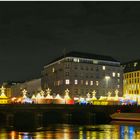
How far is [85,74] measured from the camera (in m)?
186

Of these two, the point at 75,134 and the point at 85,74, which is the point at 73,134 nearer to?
the point at 75,134

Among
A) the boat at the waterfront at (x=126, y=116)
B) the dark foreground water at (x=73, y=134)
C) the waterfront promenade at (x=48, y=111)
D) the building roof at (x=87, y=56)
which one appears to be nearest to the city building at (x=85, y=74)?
the building roof at (x=87, y=56)

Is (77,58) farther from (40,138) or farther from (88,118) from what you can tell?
(40,138)

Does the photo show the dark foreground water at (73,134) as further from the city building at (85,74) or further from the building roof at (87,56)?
the building roof at (87,56)

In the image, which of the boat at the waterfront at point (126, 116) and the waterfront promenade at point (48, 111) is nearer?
the waterfront promenade at point (48, 111)

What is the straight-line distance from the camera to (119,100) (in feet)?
519

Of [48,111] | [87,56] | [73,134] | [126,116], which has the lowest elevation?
[73,134]

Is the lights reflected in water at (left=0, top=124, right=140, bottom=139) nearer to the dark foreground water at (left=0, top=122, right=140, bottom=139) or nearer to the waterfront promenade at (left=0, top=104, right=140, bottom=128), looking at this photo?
the dark foreground water at (left=0, top=122, right=140, bottom=139)

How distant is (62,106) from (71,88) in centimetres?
6511

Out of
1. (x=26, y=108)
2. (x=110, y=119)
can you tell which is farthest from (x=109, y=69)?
(x=26, y=108)

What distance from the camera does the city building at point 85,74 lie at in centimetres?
18225

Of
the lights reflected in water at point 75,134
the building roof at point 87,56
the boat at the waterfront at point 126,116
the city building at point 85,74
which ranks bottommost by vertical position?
the lights reflected in water at point 75,134

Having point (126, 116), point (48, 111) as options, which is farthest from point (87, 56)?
point (48, 111)

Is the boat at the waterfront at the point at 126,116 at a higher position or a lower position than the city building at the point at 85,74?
lower
